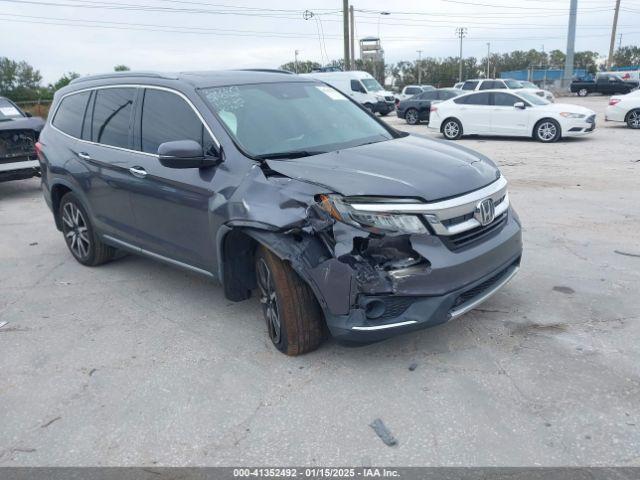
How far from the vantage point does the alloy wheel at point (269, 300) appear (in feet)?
12.1

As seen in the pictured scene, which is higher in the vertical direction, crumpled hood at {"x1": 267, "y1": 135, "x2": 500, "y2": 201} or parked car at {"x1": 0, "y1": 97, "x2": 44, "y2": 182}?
crumpled hood at {"x1": 267, "y1": 135, "x2": 500, "y2": 201}

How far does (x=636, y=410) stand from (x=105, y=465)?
278cm

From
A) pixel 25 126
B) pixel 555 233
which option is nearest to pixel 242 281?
pixel 555 233

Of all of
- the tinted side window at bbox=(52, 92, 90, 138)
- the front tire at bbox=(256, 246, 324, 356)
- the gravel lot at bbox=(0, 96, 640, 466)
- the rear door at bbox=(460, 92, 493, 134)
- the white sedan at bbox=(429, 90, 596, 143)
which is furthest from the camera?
Result: the rear door at bbox=(460, 92, 493, 134)

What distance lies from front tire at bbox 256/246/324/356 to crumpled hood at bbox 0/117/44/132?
7.87 metres

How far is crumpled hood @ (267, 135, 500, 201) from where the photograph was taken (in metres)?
3.32

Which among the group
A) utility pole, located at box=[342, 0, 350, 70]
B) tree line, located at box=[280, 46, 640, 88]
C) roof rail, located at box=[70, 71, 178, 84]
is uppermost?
utility pole, located at box=[342, 0, 350, 70]

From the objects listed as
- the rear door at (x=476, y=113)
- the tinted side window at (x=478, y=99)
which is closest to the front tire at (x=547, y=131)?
the rear door at (x=476, y=113)

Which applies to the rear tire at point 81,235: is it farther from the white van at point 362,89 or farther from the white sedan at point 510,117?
the white van at point 362,89

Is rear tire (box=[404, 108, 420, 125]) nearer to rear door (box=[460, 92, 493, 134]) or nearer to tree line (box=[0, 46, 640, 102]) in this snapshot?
rear door (box=[460, 92, 493, 134])

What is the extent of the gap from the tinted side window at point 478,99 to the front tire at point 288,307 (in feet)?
46.0

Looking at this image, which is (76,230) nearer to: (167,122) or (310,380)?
(167,122)

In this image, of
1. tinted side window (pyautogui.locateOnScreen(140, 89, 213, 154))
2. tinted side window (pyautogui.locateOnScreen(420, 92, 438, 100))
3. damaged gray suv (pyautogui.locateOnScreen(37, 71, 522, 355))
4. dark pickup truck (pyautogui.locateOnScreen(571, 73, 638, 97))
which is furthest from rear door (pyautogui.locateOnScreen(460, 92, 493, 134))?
dark pickup truck (pyautogui.locateOnScreen(571, 73, 638, 97))

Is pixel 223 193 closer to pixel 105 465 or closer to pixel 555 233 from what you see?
pixel 105 465
